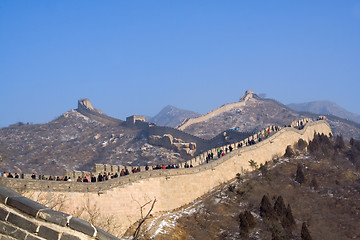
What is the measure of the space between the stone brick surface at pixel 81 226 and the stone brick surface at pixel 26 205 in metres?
0.32

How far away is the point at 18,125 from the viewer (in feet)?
264

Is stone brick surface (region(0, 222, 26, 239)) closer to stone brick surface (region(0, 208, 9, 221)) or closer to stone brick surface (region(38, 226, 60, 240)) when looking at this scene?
stone brick surface (region(0, 208, 9, 221))

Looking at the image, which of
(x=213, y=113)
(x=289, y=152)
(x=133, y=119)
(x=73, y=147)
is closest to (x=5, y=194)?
(x=289, y=152)

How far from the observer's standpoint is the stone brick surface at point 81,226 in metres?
4.89

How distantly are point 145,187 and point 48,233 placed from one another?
23.7 m

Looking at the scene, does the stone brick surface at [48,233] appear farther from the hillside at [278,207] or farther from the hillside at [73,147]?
the hillside at [73,147]

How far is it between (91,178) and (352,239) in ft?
46.9

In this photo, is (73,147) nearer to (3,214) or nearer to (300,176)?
(300,176)

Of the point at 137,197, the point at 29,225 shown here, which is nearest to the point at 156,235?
A: the point at 137,197

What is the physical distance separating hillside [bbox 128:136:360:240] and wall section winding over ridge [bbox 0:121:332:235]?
0.72 metres

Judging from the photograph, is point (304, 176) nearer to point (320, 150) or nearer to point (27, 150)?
point (320, 150)

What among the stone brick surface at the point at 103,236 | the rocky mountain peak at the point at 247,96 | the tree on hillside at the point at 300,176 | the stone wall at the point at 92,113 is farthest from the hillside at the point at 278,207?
the rocky mountain peak at the point at 247,96

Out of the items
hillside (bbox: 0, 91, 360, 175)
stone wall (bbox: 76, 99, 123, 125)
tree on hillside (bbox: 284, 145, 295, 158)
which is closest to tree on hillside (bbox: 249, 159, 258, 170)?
tree on hillside (bbox: 284, 145, 295, 158)

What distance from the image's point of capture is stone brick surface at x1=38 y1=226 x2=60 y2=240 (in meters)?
4.97
